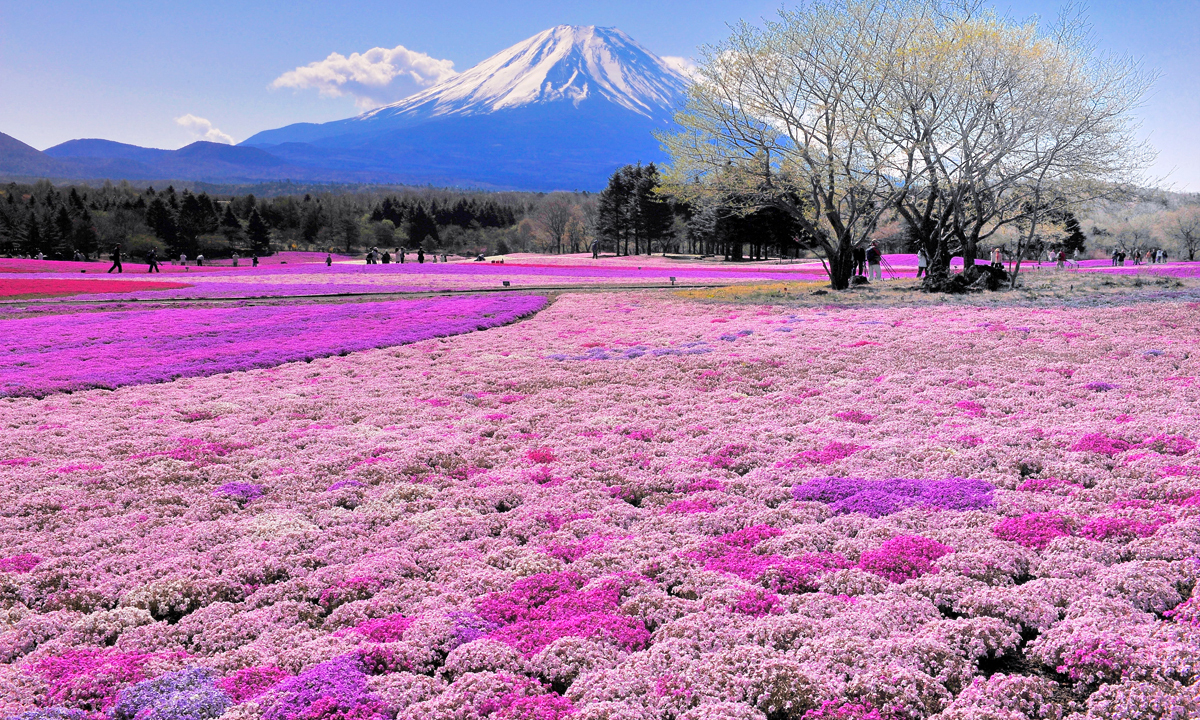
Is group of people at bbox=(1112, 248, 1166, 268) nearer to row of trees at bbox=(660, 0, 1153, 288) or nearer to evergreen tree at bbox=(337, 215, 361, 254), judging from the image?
row of trees at bbox=(660, 0, 1153, 288)

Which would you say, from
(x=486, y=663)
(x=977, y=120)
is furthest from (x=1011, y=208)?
(x=486, y=663)

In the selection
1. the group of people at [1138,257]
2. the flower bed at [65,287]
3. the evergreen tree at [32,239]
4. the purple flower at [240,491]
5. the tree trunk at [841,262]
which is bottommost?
the purple flower at [240,491]

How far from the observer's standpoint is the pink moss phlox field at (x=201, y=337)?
15625 millimetres

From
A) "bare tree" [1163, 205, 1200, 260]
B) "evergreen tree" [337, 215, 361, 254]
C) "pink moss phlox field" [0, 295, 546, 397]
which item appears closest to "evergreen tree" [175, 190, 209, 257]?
"evergreen tree" [337, 215, 361, 254]

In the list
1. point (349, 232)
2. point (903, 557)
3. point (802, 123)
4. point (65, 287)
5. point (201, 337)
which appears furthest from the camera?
point (349, 232)

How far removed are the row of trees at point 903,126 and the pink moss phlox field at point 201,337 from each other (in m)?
11.8

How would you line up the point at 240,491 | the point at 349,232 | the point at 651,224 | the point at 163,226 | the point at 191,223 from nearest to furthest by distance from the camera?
the point at 240,491 → the point at 651,224 → the point at 163,226 → the point at 191,223 → the point at 349,232

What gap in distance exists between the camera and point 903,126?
90.9ft

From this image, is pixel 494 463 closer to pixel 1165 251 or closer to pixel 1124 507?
pixel 1124 507

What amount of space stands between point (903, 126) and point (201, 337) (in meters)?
27.7

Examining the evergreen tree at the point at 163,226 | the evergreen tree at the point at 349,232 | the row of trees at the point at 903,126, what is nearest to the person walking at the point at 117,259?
the row of trees at the point at 903,126

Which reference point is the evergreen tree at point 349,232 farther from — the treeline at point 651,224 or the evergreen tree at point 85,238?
the treeline at point 651,224

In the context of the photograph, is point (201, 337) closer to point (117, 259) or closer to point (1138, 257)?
point (117, 259)

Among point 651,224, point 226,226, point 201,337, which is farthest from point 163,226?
point 201,337
